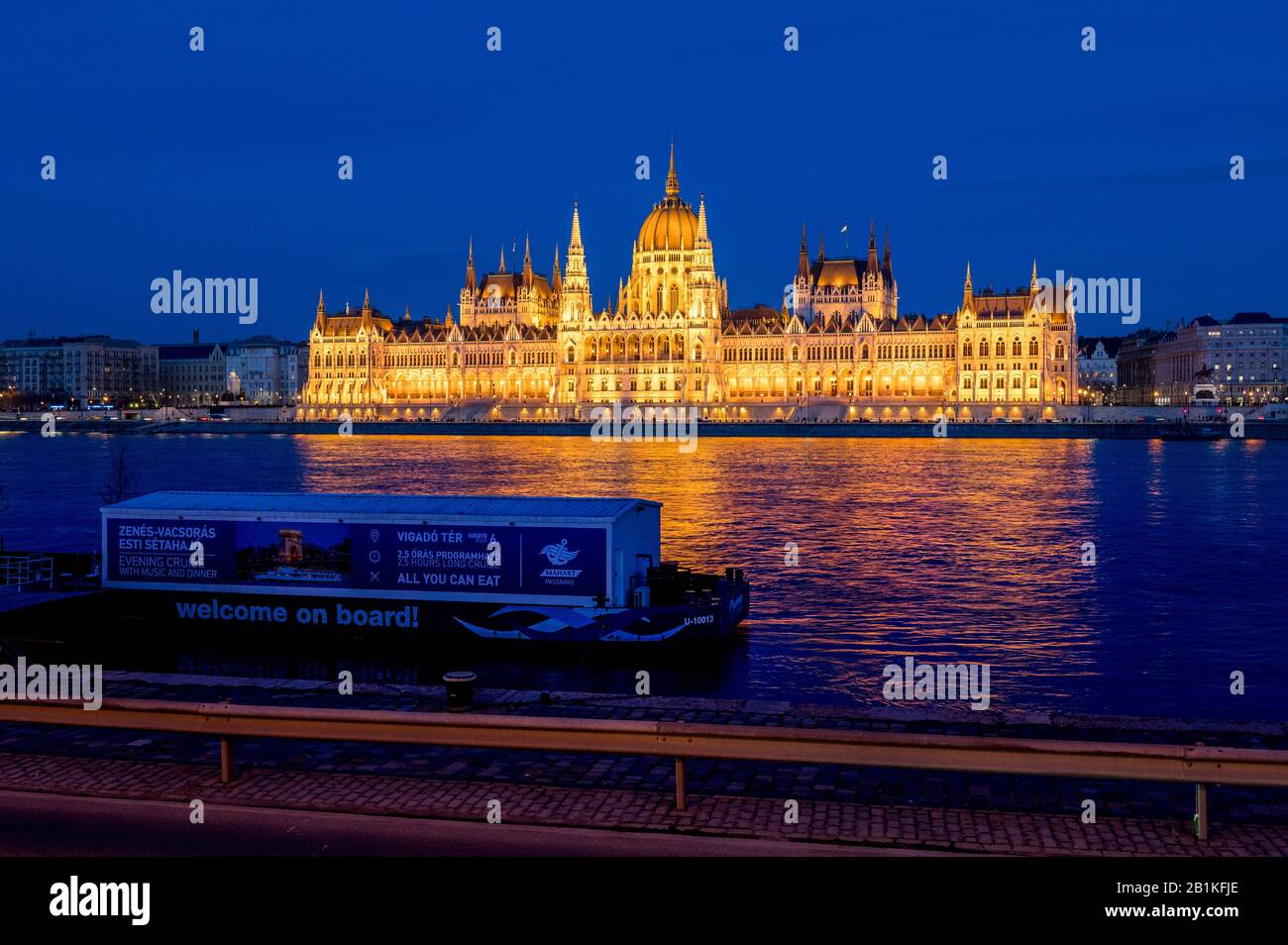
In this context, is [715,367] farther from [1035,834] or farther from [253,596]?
[1035,834]

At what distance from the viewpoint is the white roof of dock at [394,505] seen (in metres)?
20.0

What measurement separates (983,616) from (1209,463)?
64778 millimetres

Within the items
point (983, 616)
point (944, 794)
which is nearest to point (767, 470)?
point (983, 616)

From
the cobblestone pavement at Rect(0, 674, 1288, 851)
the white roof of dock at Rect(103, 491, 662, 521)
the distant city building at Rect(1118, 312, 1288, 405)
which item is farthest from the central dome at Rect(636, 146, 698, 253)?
the cobblestone pavement at Rect(0, 674, 1288, 851)

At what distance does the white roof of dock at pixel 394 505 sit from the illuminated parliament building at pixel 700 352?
411 feet

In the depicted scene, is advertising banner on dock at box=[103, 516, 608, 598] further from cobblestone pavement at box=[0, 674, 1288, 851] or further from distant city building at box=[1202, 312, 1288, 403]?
distant city building at box=[1202, 312, 1288, 403]

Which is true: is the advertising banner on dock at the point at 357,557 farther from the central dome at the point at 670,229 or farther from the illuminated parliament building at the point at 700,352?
the central dome at the point at 670,229

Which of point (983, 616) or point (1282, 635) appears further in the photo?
point (983, 616)

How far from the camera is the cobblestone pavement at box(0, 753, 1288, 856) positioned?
23.9 feet

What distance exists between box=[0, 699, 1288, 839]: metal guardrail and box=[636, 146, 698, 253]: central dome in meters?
154

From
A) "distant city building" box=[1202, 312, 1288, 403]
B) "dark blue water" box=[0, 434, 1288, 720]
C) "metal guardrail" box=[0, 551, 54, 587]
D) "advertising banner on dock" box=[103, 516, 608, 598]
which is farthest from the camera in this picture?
"distant city building" box=[1202, 312, 1288, 403]

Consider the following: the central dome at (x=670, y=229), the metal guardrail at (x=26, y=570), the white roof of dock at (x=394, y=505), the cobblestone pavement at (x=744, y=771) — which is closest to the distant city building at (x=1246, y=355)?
the central dome at (x=670, y=229)

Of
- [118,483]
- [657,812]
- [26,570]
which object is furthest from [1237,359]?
[657,812]

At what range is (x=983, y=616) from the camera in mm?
24375
